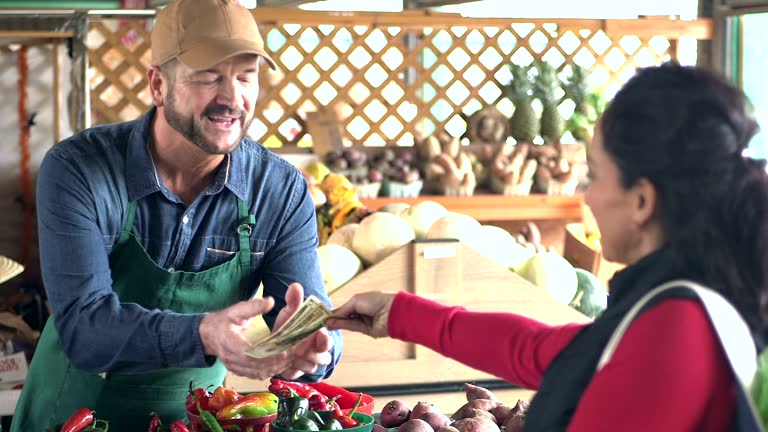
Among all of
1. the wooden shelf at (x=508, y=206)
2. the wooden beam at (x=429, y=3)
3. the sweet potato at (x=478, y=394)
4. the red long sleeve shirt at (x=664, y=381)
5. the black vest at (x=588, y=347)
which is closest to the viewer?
the red long sleeve shirt at (x=664, y=381)

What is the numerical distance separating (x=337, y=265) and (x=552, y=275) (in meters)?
0.76

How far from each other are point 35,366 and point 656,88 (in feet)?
5.73

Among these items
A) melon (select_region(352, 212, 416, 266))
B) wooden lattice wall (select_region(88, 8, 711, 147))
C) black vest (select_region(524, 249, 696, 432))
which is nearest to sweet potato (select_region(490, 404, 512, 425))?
black vest (select_region(524, 249, 696, 432))

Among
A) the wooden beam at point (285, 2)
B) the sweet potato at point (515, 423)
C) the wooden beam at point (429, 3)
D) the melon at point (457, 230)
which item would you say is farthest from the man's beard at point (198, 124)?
the wooden beam at point (285, 2)

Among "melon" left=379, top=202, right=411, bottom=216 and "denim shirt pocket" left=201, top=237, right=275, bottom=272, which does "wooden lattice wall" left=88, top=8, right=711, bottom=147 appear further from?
"denim shirt pocket" left=201, top=237, right=275, bottom=272

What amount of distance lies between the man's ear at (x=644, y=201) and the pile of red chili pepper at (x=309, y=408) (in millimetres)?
910

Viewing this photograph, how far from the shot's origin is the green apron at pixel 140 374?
2348mm

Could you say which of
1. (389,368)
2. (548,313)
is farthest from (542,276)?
(389,368)

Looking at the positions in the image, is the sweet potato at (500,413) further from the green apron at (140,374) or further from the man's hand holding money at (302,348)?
the green apron at (140,374)

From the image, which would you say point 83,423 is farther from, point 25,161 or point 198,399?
point 25,161

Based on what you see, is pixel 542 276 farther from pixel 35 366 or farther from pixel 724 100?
pixel 724 100

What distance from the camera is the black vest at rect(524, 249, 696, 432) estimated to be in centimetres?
133

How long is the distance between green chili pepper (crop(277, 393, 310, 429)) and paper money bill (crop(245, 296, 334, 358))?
15 centimetres

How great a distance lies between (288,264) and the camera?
2.45m
